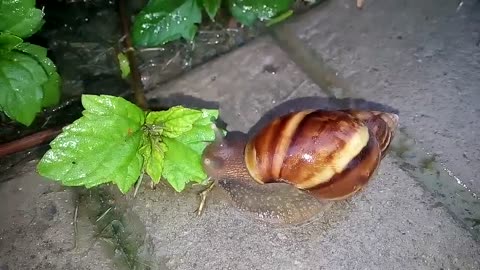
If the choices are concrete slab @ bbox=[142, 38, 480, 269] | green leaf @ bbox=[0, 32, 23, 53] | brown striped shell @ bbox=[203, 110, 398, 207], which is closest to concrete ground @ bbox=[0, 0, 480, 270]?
concrete slab @ bbox=[142, 38, 480, 269]

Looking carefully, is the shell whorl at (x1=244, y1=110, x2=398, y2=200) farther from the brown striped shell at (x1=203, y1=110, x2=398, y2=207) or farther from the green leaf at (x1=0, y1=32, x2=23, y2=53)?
the green leaf at (x1=0, y1=32, x2=23, y2=53)

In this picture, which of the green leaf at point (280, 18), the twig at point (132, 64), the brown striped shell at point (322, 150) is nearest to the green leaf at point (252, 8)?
the green leaf at point (280, 18)

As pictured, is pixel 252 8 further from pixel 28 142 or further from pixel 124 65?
pixel 28 142

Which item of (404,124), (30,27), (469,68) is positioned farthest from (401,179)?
(30,27)

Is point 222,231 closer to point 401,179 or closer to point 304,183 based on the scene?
point 304,183

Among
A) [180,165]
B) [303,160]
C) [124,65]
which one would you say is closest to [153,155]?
[180,165]

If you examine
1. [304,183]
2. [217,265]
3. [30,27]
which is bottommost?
[217,265]

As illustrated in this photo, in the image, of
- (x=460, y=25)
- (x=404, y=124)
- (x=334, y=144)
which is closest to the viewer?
(x=334, y=144)
